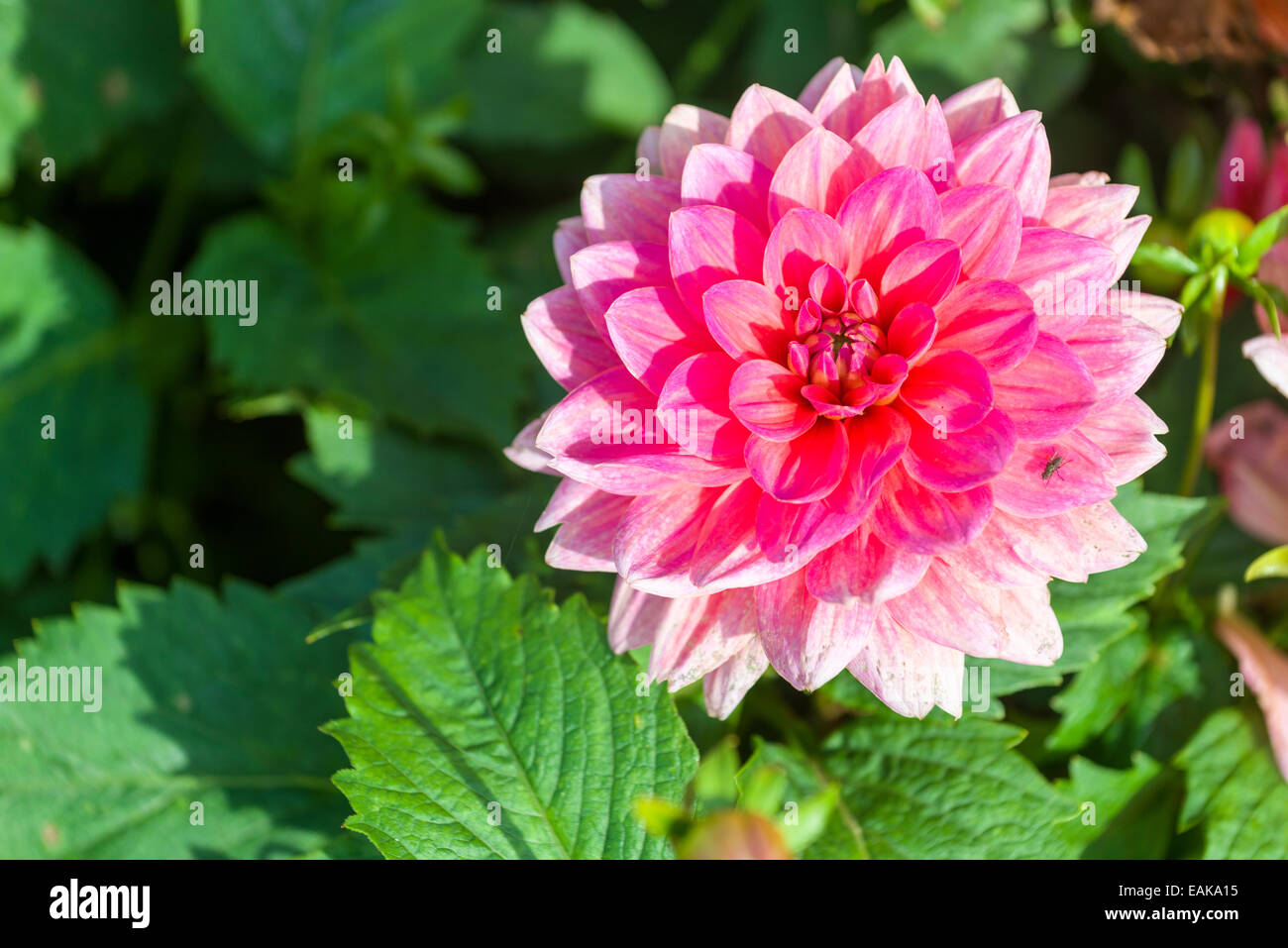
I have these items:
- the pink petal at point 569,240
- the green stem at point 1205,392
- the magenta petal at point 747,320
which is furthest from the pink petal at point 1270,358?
the pink petal at point 569,240

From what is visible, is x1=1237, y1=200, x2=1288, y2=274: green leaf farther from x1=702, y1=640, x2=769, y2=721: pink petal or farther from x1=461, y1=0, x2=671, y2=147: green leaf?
x1=461, y1=0, x2=671, y2=147: green leaf

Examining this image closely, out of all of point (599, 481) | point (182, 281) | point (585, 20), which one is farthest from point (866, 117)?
point (182, 281)

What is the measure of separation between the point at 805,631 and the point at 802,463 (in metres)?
0.17

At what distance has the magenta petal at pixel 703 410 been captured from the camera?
0.97 m

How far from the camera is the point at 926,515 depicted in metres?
0.96

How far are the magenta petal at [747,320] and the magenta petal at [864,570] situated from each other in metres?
0.21

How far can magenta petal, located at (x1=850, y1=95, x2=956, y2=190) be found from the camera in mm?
979

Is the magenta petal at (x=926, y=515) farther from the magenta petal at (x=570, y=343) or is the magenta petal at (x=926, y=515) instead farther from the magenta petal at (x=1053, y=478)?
the magenta petal at (x=570, y=343)

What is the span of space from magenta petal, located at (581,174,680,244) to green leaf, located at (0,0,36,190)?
1390 millimetres

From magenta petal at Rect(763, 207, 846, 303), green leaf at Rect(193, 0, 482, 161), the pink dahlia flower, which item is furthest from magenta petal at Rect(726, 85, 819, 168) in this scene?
green leaf at Rect(193, 0, 482, 161)

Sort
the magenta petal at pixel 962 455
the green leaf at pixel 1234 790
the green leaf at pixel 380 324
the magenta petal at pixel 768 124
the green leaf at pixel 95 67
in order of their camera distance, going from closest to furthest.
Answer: the magenta petal at pixel 962 455, the magenta petal at pixel 768 124, the green leaf at pixel 1234 790, the green leaf at pixel 380 324, the green leaf at pixel 95 67

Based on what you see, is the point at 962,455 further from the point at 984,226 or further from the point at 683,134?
the point at 683,134

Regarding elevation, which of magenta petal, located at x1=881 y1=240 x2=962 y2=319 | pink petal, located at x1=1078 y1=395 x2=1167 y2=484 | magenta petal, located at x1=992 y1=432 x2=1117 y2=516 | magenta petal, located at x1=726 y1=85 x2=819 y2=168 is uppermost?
magenta petal, located at x1=726 y1=85 x2=819 y2=168

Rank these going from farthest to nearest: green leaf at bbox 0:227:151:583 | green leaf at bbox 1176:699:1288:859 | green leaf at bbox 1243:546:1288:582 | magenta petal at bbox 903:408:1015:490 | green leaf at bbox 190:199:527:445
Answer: green leaf at bbox 0:227:151:583
green leaf at bbox 190:199:527:445
green leaf at bbox 1176:699:1288:859
green leaf at bbox 1243:546:1288:582
magenta petal at bbox 903:408:1015:490
